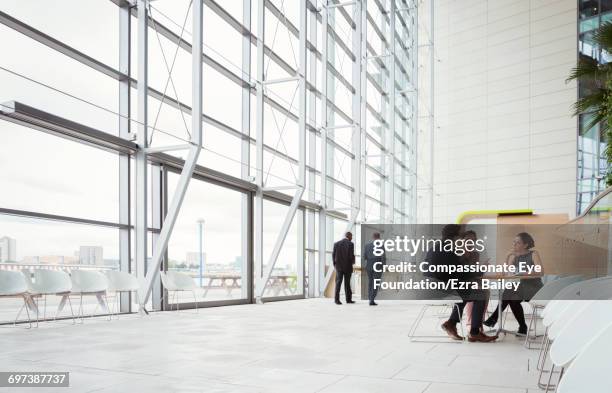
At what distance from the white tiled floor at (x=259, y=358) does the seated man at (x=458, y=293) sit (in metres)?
0.17

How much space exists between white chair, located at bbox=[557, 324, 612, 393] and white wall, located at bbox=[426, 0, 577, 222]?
19564 mm

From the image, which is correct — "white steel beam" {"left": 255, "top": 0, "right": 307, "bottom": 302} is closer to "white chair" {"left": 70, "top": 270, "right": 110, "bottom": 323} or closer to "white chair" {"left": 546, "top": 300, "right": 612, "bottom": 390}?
"white chair" {"left": 70, "top": 270, "right": 110, "bottom": 323}

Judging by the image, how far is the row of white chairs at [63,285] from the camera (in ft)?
19.7

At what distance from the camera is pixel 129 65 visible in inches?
327

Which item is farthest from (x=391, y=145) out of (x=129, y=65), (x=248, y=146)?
(x=129, y=65)

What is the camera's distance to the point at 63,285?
21.5 ft

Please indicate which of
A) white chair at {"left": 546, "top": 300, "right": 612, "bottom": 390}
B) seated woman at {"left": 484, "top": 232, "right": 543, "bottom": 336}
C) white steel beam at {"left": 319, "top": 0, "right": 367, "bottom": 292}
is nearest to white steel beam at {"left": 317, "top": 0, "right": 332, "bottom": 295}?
white steel beam at {"left": 319, "top": 0, "right": 367, "bottom": 292}

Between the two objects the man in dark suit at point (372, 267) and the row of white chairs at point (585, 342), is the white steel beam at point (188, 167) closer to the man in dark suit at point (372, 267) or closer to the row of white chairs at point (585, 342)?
the man in dark suit at point (372, 267)

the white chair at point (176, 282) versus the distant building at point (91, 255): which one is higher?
the distant building at point (91, 255)

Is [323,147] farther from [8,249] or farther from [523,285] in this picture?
[8,249]

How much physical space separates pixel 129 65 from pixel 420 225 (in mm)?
15994

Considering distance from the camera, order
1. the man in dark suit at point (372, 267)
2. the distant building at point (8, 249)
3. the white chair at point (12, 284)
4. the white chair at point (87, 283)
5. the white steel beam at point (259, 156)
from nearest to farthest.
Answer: the white chair at point (12, 284)
the distant building at point (8, 249)
the white chair at point (87, 283)
the white steel beam at point (259, 156)
the man in dark suit at point (372, 267)

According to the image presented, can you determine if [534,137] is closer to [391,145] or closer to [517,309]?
[391,145]

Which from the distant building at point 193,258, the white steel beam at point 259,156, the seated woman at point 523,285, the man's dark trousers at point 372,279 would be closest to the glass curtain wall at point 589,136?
the man's dark trousers at point 372,279
